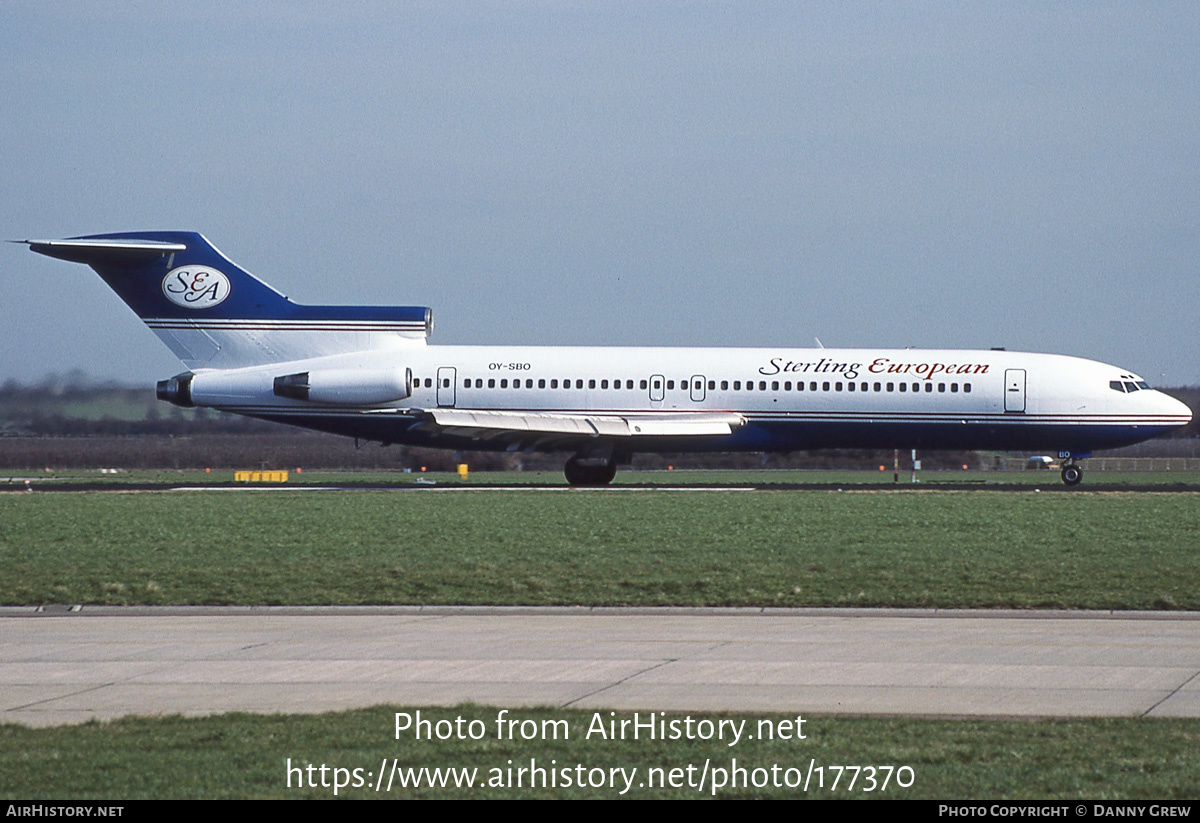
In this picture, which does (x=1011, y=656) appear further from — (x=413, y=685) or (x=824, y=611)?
(x=413, y=685)

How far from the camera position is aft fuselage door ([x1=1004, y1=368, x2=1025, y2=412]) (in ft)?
141

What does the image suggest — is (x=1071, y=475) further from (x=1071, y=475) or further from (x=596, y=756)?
(x=596, y=756)

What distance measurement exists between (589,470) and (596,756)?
35815 mm

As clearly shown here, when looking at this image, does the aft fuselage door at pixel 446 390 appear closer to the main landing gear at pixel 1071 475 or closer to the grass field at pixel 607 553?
the grass field at pixel 607 553

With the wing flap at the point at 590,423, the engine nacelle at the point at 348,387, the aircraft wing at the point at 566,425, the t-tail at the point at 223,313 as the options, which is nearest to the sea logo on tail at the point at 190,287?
the t-tail at the point at 223,313

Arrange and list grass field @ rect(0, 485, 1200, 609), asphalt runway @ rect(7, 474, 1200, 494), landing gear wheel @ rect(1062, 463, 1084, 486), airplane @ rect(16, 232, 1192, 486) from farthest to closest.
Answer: landing gear wheel @ rect(1062, 463, 1084, 486) → airplane @ rect(16, 232, 1192, 486) → asphalt runway @ rect(7, 474, 1200, 494) → grass field @ rect(0, 485, 1200, 609)

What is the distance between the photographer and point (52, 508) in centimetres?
3312

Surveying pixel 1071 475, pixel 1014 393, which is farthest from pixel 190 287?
pixel 1071 475

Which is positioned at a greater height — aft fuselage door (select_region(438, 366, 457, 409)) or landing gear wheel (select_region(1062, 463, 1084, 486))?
aft fuselage door (select_region(438, 366, 457, 409))

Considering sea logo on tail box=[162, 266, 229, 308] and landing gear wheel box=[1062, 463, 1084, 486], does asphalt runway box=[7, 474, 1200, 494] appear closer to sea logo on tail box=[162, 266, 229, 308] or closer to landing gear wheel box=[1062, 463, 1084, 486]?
landing gear wheel box=[1062, 463, 1084, 486]

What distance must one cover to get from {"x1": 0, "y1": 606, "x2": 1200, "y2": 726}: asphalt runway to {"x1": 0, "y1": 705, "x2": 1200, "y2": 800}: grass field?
680mm

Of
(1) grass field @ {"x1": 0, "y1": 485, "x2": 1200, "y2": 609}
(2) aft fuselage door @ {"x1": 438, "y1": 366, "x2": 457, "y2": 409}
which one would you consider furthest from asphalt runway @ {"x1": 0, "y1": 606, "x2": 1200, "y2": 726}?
(2) aft fuselage door @ {"x1": 438, "y1": 366, "x2": 457, "y2": 409}

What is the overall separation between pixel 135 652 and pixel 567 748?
5.79 meters
